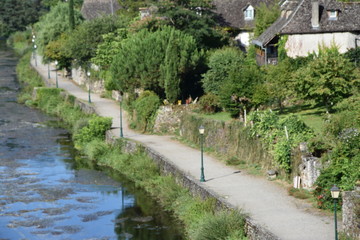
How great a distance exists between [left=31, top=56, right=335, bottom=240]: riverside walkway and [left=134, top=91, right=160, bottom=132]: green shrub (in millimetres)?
1519

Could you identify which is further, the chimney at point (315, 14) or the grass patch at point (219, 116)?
the chimney at point (315, 14)

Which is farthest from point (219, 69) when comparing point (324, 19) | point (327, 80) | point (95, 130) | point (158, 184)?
point (158, 184)

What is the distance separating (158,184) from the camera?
38.1 metres

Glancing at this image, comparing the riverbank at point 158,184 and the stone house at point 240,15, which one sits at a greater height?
the stone house at point 240,15

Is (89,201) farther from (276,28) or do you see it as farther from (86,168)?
(276,28)

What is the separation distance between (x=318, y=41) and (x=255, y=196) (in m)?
24.0

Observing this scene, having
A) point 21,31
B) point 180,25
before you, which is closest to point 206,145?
point 180,25

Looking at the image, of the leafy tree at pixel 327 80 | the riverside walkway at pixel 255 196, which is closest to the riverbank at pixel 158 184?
the riverside walkway at pixel 255 196

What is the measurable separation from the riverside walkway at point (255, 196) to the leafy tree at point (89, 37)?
24272 millimetres

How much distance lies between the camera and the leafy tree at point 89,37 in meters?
70.1

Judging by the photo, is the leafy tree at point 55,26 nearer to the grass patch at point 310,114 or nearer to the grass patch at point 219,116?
the grass patch at point 219,116

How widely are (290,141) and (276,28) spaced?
25.4 metres

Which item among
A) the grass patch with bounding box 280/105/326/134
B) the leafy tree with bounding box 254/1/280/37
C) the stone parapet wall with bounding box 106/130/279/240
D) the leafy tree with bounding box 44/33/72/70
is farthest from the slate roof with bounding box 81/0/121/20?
the grass patch with bounding box 280/105/326/134

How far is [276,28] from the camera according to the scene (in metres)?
58.2
